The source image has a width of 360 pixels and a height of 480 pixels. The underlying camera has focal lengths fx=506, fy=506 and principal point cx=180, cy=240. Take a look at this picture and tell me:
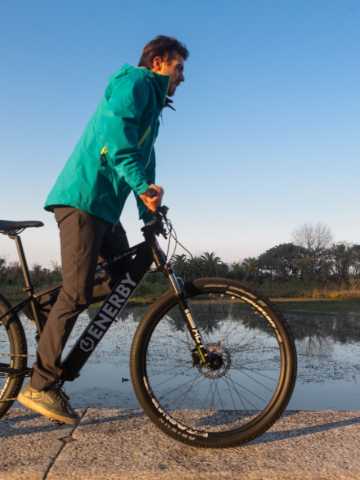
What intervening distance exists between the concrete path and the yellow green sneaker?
117 mm

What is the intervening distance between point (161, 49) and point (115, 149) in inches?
25.2

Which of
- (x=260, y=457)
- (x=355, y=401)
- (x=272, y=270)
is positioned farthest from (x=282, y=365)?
(x=272, y=270)

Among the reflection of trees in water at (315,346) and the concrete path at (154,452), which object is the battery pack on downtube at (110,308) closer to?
the concrete path at (154,452)

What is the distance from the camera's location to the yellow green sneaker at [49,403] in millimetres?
2539

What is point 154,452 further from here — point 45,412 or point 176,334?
point 176,334

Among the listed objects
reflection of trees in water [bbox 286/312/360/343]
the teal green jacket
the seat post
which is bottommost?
reflection of trees in water [bbox 286/312/360/343]

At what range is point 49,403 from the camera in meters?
2.55

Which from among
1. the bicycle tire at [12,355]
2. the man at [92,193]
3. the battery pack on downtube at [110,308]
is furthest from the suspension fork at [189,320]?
the bicycle tire at [12,355]

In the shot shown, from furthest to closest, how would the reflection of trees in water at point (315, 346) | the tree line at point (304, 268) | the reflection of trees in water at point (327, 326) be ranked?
the tree line at point (304, 268)
the reflection of trees in water at point (327, 326)
the reflection of trees in water at point (315, 346)

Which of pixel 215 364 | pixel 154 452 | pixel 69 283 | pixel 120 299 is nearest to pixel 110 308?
pixel 120 299

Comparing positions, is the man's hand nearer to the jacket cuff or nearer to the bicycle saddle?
the jacket cuff

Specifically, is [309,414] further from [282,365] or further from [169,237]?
[169,237]

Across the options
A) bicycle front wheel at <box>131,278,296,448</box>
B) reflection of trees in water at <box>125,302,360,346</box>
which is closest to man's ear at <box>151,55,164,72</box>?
bicycle front wheel at <box>131,278,296,448</box>

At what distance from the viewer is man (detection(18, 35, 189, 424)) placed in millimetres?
2441
